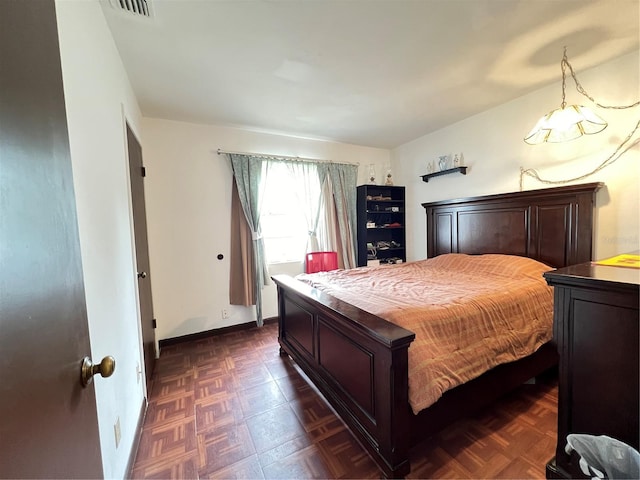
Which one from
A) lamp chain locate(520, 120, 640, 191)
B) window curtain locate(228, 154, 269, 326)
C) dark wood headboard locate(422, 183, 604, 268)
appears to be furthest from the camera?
window curtain locate(228, 154, 269, 326)

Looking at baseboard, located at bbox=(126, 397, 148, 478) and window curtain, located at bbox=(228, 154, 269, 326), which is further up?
window curtain, located at bbox=(228, 154, 269, 326)

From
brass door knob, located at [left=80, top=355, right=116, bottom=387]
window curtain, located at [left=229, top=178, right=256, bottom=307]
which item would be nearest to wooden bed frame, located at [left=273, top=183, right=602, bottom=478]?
window curtain, located at [left=229, top=178, right=256, bottom=307]

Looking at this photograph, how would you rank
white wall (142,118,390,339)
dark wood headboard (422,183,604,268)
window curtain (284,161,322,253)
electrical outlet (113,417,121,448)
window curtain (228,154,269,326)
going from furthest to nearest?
window curtain (284,161,322,253), window curtain (228,154,269,326), white wall (142,118,390,339), dark wood headboard (422,183,604,268), electrical outlet (113,417,121,448)

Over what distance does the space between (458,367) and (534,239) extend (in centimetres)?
203

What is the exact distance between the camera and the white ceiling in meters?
1.62

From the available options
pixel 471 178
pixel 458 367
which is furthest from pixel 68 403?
pixel 471 178

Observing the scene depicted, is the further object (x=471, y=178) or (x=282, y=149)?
(x=282, y=149)

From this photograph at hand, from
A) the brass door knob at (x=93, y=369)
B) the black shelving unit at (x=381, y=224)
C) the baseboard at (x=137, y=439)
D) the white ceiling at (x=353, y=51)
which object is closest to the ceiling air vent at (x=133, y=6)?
the white ceiling at (x=353, y=51)

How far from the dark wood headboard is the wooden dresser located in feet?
4.76

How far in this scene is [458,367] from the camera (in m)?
1.48

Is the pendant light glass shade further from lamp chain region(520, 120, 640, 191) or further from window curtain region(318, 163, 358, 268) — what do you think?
window curtain region(318, 163, 358, 268)

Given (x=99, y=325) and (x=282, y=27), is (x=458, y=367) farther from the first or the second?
(x=282, y=27)

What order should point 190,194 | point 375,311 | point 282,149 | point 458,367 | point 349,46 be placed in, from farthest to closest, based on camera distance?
1. point 282,149
2. point 190,194
3. point 349,46
4. point 375,311
5. point 458,367

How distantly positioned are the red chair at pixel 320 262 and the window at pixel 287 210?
366 millimetres
